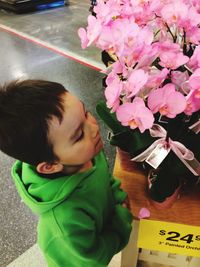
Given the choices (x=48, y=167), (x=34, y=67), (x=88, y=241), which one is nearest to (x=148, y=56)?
(x=48, y=167)

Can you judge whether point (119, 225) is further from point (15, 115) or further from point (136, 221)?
point (15, 115)

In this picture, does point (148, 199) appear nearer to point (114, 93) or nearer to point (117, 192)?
point (117, 192)

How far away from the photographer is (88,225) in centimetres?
76

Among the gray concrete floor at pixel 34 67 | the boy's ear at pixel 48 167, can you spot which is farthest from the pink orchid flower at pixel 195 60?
the gray concrete floor at pixel 34 67

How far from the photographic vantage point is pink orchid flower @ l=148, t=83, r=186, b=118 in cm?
50

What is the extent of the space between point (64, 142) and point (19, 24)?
151 inches

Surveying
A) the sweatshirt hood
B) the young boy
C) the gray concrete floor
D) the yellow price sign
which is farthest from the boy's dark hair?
the gray concrete floor

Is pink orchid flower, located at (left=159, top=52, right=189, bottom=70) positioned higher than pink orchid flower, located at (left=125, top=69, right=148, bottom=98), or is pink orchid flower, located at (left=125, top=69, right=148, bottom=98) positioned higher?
pink orchid flower, located at (left=159, top=52, right=189, bottom=70)

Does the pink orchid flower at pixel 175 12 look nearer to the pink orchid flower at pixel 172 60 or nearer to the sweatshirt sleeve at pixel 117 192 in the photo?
the pink orchid flower at pixel 172 60

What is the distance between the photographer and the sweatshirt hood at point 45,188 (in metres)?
0.75

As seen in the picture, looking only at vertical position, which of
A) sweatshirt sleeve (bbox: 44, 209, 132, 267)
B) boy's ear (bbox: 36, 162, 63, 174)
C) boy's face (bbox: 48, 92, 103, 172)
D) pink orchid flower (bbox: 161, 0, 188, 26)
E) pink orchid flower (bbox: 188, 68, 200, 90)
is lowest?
sweatshirt sleeve (bbox: 44, 209, 132, 267)

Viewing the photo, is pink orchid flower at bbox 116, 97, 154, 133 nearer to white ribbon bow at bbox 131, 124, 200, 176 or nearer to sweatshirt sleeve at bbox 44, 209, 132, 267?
white ribbon bow at bbox 131, 124, 200, 176

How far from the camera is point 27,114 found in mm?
641

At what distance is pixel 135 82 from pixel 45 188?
391 mm
